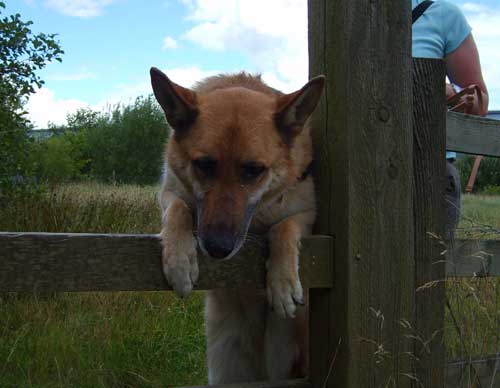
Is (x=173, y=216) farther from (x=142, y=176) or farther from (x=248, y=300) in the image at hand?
(x=142, y=176)

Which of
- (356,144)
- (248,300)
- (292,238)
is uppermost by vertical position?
(356,144)

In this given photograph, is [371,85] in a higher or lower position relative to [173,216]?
higher

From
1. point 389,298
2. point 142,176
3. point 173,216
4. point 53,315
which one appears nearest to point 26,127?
point 53,315

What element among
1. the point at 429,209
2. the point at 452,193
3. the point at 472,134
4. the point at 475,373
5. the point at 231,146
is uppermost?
the point at 472,134

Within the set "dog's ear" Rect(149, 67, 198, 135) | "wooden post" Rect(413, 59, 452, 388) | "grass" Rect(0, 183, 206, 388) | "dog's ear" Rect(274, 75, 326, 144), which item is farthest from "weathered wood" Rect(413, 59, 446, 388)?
A: "grass" Rect(0, 183, 206, 388)

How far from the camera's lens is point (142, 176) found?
40.0m

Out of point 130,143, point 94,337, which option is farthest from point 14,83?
point 130,143

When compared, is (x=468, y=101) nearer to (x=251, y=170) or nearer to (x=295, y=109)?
(x=295, y=109)

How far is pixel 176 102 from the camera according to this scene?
7.68 ft

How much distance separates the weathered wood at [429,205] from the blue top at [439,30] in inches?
41.2

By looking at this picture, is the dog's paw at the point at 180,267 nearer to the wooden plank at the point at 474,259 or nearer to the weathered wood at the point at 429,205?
the weathered wood at the point at 429,205

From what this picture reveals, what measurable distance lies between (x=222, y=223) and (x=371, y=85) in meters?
0.71

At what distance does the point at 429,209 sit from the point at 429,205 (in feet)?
0.05

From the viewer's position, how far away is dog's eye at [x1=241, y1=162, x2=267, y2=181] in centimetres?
225
